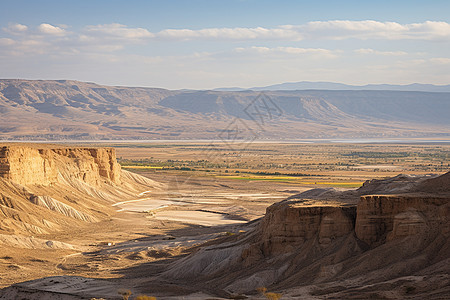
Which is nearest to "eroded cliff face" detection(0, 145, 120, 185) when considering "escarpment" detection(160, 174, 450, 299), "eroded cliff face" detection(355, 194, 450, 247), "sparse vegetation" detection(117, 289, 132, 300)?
"escarpment" detection(160, 174, 450, 299)

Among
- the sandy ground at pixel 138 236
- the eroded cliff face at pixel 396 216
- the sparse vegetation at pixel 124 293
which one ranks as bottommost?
the sandy ground at pixel 138 236

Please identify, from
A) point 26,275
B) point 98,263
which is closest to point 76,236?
point 98,263

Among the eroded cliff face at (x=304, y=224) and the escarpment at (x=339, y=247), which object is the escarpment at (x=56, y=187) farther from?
the eroded cliff face at (x=304, y=224)

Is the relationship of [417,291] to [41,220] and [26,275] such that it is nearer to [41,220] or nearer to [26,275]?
[26,275]


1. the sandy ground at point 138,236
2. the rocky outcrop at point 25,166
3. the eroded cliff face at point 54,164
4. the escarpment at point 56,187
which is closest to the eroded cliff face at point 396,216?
the sandy ground at point 138,236

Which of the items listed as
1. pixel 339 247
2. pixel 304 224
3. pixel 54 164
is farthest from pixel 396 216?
pixel 54 164

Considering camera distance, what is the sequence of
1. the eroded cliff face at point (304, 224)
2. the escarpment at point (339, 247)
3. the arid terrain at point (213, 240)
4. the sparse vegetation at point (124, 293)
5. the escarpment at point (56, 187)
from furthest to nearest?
the escarpment at point (56, 187), the eroded cliff face at point (304, 224), the arid terrain at point (213, 240), the escarpment at point (339, 247), the sparse vegetation at point (124, 293)

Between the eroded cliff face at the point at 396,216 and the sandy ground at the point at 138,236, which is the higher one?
the eroded cliff face at the point at 396,216
